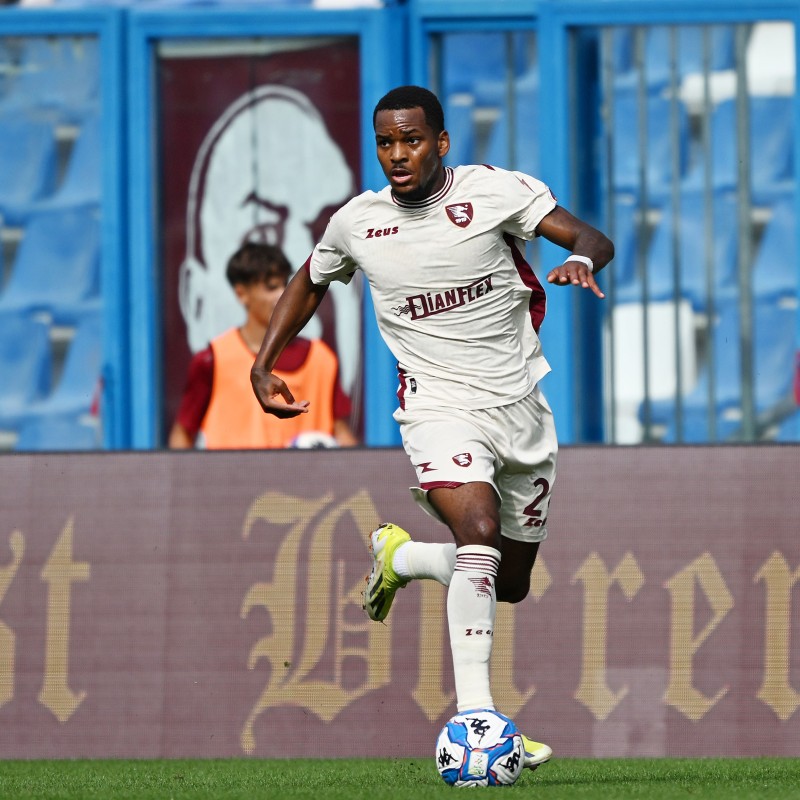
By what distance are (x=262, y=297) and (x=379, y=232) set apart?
477cm

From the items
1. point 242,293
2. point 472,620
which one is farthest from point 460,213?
point 242,293

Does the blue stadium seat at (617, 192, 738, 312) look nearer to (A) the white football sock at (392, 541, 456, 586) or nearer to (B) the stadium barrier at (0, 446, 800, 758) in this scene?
Result: (B) the stadium barrier at (0, 446, 800, 758)

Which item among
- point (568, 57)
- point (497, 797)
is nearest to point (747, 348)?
point (568, 57)

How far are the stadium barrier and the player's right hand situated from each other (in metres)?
1.19

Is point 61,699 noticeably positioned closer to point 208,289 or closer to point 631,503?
point 631,503

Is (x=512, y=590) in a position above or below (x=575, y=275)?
below

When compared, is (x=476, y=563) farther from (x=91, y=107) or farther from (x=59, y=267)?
(x=91, y=107)

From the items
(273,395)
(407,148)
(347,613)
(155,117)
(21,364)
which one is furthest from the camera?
(21,364)

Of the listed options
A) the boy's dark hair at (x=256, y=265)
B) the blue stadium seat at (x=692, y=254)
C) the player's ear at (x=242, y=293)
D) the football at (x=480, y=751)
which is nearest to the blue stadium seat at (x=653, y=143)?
the blue stadium seat at (x=692, y=254)

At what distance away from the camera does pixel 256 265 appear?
37.1 ft

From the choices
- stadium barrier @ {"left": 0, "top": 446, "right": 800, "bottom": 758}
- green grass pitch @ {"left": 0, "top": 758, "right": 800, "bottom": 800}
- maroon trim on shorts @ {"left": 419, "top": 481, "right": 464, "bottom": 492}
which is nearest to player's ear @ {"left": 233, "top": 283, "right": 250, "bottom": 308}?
stadium barrier @ {"left": 0, "top": 446, "right": 800, "bottom": 758}

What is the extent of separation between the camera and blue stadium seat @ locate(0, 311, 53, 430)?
11.6 m

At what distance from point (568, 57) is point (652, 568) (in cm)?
442

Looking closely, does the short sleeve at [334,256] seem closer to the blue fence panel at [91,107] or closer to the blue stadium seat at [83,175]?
the blue fence panel at [91,107]
